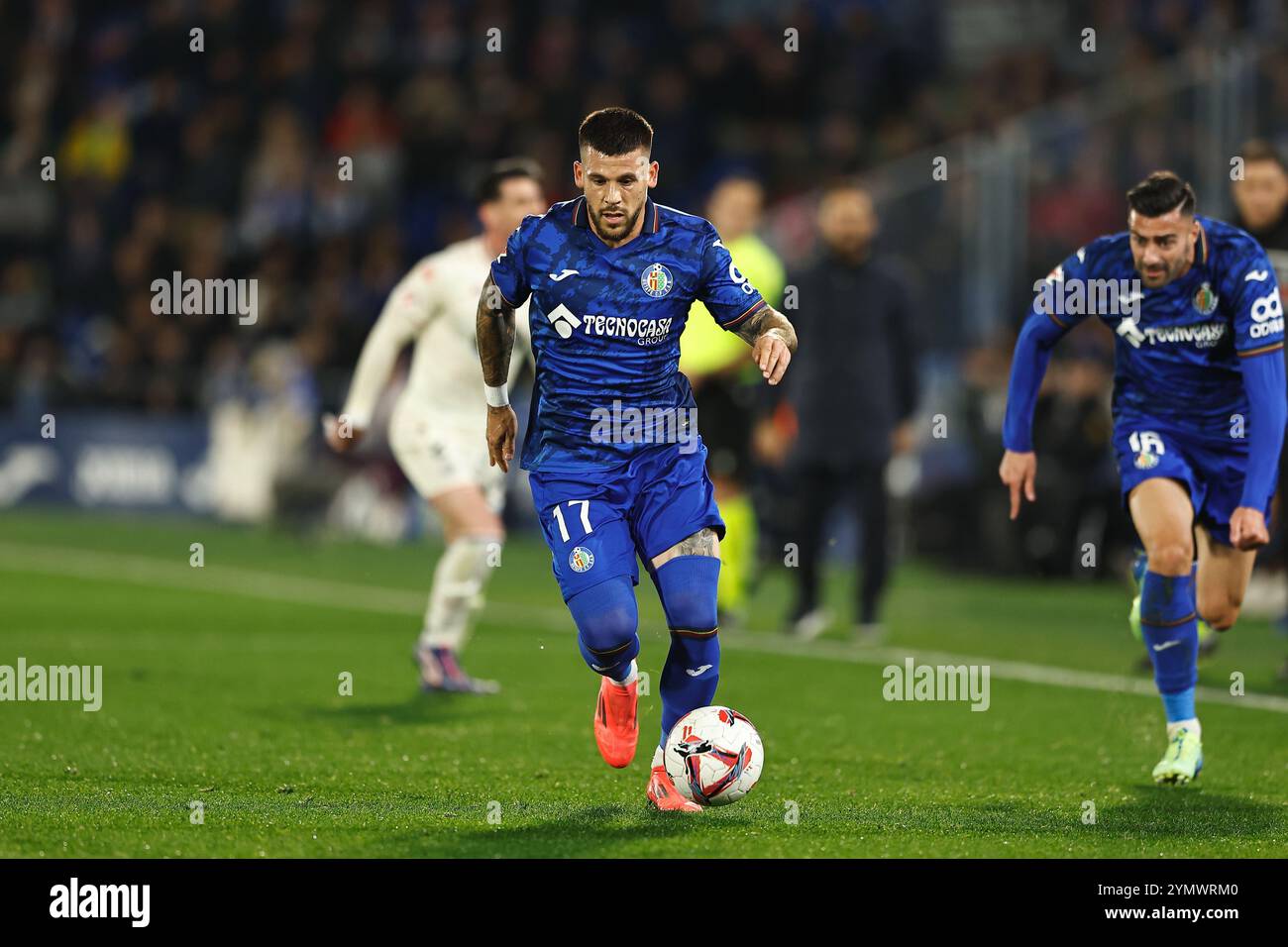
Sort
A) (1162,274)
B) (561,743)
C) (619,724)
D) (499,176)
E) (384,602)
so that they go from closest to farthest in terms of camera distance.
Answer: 1. (619,724)
2. (1162,274)
3. (561,743)
4. (499,176)
5. (384,602)

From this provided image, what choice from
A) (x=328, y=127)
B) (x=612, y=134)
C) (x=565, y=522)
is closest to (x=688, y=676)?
(x=565, y=522)

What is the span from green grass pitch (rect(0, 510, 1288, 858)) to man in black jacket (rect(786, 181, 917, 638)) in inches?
27.6

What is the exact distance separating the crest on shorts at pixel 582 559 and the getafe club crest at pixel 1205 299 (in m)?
2.39

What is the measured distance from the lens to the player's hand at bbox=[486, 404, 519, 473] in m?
6.96

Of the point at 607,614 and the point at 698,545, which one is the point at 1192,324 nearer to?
the point at 698,545

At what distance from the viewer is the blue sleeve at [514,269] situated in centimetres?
675

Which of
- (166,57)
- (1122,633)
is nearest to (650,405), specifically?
(1122,633)

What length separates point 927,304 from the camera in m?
17.2

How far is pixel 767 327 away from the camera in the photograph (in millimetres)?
6531

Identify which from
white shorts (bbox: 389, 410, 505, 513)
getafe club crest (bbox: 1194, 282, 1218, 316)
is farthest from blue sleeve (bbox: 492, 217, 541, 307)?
white shorts (bbox: 389, 410, 505, 513)

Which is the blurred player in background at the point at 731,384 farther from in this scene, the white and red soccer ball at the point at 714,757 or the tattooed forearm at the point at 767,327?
the white and red soccer ball at the point at 714,757

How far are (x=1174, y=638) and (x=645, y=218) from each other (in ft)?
8.04

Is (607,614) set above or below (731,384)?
below

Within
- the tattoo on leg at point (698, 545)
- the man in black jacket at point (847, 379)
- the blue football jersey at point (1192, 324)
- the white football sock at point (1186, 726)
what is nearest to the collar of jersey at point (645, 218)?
the tattoo on leg at point (698, 545)
